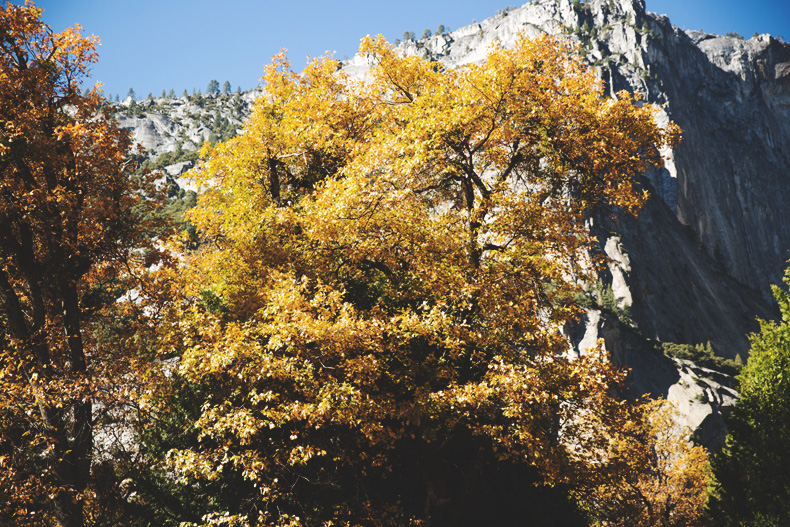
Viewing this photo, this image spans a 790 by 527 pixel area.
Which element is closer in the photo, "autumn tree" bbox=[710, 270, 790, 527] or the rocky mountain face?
"autumn tree" bbox=[710, 270, 790, 527]

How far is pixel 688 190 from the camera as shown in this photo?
402 feet

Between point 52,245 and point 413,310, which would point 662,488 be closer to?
point 413,310

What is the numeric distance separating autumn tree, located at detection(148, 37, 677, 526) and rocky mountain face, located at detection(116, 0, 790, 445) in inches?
2433

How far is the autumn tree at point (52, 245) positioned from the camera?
33.3ft

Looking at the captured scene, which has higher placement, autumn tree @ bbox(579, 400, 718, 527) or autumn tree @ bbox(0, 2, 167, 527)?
autumn tree @ bbox(0, 2, 167, 527)

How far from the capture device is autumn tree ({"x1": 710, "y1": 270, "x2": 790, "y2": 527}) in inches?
626

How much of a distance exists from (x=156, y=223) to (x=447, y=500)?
1057cm

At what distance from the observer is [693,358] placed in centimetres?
8156

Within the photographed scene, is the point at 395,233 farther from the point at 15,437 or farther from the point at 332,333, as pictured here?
the point at 15,437

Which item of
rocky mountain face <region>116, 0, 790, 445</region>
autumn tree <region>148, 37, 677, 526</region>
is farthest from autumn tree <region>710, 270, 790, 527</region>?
rocky mountain face <region>116, 0, 790, 445</region>

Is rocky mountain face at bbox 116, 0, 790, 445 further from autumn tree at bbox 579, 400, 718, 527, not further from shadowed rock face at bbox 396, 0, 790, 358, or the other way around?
autumn tree at bbox 579, 400, 718, 527

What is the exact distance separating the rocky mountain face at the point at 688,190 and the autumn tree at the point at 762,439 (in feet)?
178

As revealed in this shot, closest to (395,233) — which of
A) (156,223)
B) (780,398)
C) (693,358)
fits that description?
(156,223)

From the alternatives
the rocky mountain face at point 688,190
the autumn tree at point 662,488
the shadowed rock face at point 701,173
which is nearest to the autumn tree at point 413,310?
the autumn tree at point 662,488
